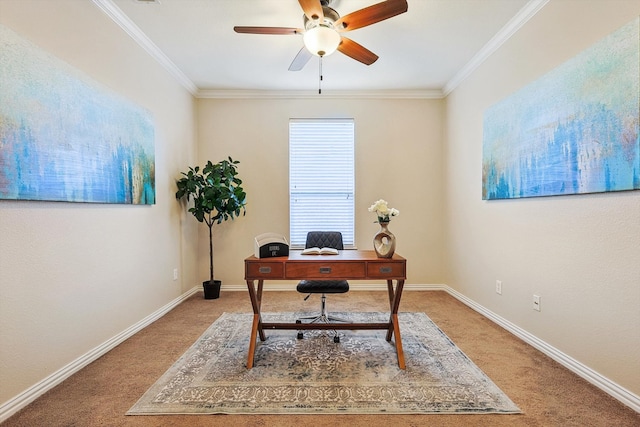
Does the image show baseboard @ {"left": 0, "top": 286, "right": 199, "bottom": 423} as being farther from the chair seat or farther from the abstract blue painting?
the chair seat

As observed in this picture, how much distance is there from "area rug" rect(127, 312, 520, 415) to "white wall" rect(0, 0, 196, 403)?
0.70 m

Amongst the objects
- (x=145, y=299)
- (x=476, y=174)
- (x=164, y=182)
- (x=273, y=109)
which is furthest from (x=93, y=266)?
(x=476, y=174)

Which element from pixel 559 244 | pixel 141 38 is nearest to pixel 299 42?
pixel 141 38

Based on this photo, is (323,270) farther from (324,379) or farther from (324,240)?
(324,240)

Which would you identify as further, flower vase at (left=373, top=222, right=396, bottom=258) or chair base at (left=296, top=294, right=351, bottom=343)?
chair base at (left=296, top=294, right=351, bottom=343)

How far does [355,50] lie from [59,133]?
217 cm

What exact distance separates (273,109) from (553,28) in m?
3.18

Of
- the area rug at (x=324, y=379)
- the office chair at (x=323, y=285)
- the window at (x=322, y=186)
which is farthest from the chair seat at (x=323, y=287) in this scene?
the window at (x=322, y=186)

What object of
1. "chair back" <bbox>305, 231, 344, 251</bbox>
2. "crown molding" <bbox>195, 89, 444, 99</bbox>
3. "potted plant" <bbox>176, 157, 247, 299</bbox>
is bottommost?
"chair back" <bbox>305, 231, 344, 251</bbox>

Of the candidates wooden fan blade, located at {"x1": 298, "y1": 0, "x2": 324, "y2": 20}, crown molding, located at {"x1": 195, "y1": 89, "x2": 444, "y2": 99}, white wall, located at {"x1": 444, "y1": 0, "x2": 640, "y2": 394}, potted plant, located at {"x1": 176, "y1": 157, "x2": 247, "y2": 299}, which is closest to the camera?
white wall, located at {"x1": 444, "y1": 0, "x2": 640, "y2": 394}

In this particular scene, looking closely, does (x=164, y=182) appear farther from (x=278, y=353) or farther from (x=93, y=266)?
(x=278, y=353)

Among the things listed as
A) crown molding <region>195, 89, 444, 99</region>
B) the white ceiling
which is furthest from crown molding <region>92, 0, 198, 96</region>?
crown molding <region>195, 89, 444, 99</region>

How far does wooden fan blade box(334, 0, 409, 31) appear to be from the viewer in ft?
6.17

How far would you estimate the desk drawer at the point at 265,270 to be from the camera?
7.18 feet
